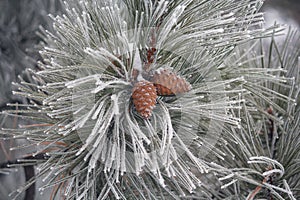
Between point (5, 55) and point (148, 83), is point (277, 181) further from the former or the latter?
point (5, 55)

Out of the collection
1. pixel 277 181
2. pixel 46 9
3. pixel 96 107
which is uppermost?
pixel 46 9

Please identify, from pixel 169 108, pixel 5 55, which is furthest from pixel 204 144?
pixel 5 55

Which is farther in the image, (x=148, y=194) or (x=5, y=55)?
(x=5, y=55)

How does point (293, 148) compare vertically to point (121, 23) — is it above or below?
below
